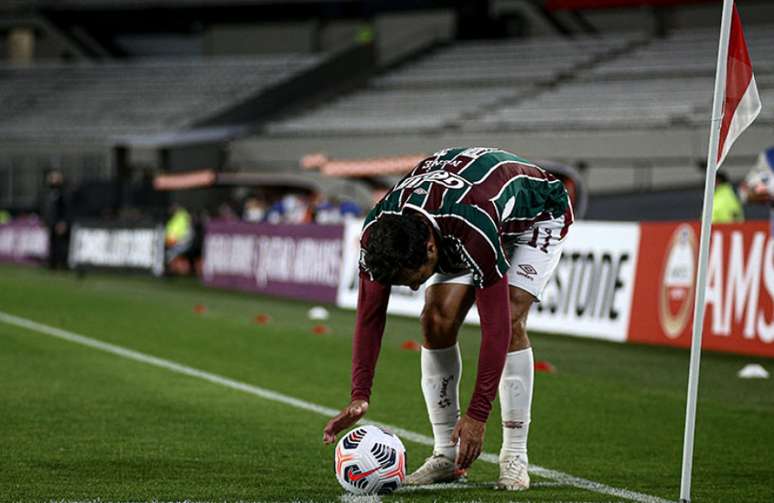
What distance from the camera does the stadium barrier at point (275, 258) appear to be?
914 inches

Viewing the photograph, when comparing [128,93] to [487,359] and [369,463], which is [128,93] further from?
[487,359]

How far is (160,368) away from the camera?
1243 centimetres

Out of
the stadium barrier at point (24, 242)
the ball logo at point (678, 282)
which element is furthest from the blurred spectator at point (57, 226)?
the ball logo at point (678, 282)

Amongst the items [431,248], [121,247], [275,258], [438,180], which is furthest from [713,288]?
[121,247]

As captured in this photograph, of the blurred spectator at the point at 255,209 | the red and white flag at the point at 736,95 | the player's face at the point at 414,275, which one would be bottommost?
the blurred spectator at the point at 255,209

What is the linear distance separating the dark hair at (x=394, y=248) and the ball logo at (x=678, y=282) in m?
9.77

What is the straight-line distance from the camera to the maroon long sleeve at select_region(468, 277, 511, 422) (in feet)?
19.4

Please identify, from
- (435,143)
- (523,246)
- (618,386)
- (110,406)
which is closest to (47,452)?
(110,406)

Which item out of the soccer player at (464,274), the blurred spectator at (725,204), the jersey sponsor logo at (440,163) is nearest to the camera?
the soccer player at (464,274)

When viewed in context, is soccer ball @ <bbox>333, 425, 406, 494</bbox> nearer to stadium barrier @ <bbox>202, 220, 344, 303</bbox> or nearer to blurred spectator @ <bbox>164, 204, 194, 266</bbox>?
stadium barrier @ <bbox>202, 220, 344, 303</bbox>

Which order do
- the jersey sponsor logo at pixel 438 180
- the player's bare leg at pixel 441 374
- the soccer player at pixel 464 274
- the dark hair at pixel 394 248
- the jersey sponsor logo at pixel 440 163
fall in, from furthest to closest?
the player's bare leg at pixel 441 374 < the jersey sponsor logo at pixel 440 163 < the jersey sponsor logo at pixel 438 180 < the soccer player at pixel 464 274 < the dark hair at pixel 394 248

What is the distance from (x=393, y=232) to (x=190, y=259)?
2865 cm

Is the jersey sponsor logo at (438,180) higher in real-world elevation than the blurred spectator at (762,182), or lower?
higher

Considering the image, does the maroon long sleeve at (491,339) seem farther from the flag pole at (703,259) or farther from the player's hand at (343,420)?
the flag pole at (703,259)
